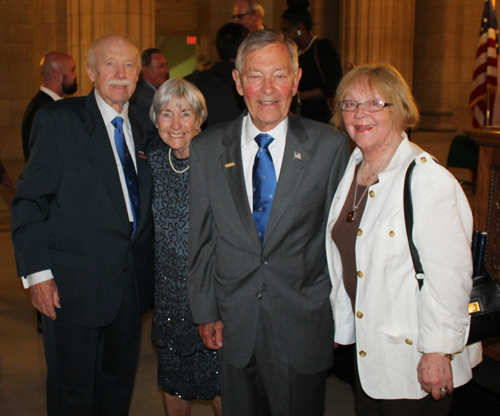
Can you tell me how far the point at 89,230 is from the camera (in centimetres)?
271

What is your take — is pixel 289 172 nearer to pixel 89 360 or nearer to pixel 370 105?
pixel 370 105

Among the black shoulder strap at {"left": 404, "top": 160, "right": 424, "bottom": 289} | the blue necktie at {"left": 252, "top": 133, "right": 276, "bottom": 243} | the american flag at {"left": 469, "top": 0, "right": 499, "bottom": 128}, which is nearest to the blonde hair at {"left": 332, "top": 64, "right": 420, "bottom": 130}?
the black shoulder strap at {"left": 404, "top": 160, "right": 424, "bottom": 289}

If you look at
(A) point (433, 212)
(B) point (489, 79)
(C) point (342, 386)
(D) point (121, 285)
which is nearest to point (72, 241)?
(D) point (121, 285)

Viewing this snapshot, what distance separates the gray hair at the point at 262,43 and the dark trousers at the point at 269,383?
1.00 metres

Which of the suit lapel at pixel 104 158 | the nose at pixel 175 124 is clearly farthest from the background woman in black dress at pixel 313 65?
the suit lapel at pixel 104 158

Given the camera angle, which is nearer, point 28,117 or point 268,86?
point 268,86

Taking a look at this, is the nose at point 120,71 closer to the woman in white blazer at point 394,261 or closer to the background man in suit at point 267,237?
the background man in suit at point 267,237

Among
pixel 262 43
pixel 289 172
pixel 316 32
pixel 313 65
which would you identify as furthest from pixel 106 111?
pixel 316 32

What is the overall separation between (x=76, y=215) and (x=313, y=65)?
2.61 meters

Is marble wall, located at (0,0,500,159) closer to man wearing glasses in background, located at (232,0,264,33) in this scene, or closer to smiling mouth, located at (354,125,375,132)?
man wearing glasses in background, located at (232,0,264,33)

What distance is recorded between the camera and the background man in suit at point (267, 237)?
235cm

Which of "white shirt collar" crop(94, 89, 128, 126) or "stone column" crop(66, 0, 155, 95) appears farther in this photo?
"stone column" crop(66, 0, 155, 95)

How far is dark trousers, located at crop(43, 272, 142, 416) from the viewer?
285cm

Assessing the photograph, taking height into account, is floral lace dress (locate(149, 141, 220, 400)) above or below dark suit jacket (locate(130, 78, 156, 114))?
below
